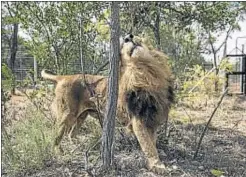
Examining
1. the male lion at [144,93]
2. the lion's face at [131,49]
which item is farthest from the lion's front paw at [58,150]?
the lion's face at [131,49]

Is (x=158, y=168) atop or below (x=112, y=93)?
below

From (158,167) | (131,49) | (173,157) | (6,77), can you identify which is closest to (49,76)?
(6,77)

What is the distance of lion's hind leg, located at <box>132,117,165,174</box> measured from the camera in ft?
13.9

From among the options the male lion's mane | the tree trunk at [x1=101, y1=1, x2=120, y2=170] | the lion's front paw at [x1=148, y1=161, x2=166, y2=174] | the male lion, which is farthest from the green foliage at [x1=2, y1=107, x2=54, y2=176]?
the lion's front paw at [x1=148, y1=161, x2=166, y2=174]

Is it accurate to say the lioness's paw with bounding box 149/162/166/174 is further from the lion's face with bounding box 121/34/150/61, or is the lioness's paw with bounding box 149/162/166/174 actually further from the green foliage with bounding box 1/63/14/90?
the green foliage with bounding box 1/63/14/90

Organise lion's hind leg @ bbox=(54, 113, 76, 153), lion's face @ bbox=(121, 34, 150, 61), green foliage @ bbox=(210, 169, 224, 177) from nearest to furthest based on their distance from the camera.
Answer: green foliage @ bbox=(210, 169, 224, 177) < lion's face @ bbox=(121, 34, 150, 61) < lion's hind leg @ bbox=(54, 113, 76, 153)

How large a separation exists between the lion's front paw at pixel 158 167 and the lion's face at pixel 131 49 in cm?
106

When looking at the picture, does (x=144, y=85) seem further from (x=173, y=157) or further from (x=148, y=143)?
(x=173, y=157)

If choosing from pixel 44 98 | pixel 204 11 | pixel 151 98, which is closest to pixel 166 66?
pixel 151 98

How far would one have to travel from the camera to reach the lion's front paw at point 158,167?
421cm

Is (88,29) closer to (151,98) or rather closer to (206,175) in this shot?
(151,98)

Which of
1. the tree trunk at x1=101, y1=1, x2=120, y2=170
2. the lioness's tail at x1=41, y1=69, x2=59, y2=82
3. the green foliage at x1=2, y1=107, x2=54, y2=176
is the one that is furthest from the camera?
the lioness's tail at x1=41, y1=69, x2=59, y2=82

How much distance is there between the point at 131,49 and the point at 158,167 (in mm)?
1172

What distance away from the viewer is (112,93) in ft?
13.1
